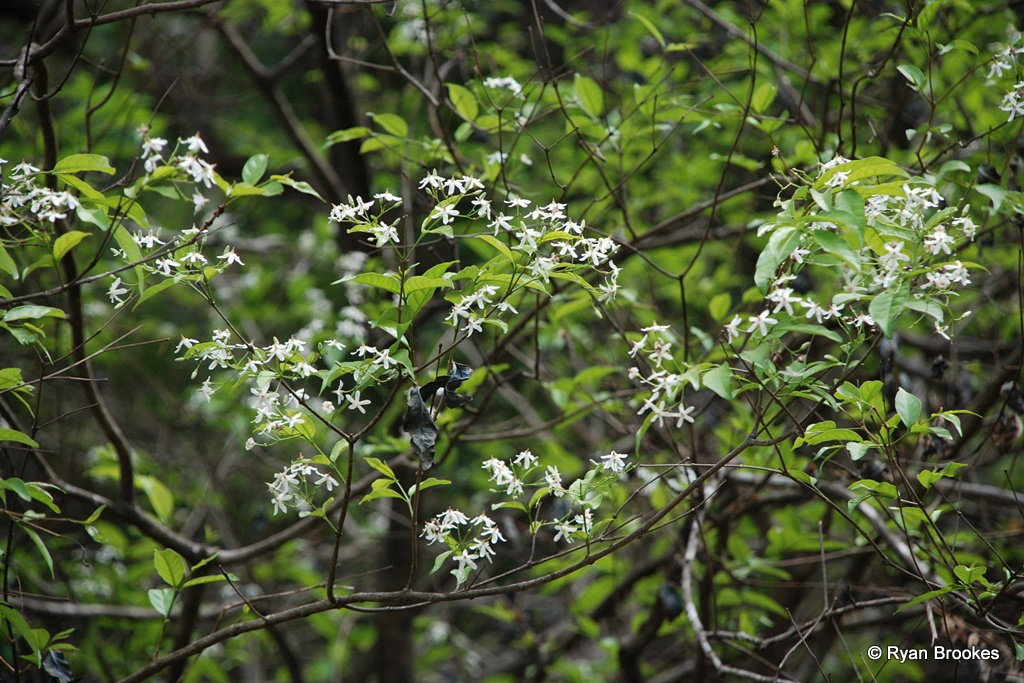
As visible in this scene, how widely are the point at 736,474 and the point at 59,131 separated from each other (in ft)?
9.92

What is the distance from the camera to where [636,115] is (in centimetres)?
253

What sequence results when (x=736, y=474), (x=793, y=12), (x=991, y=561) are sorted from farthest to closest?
(x=793, y=12)
(x=991, y=561)
(x=736, y=474)

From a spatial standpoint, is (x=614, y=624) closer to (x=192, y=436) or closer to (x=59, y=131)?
(x=192, y=436)

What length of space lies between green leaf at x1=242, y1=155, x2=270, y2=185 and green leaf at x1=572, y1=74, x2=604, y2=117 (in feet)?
2.90

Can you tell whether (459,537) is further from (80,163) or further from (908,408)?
(80,163)

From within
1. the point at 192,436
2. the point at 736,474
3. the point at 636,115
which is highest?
the point at 636,115

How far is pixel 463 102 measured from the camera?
2059mm

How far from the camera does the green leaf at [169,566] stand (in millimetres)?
1771

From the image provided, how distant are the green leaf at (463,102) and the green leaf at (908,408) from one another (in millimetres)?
1235

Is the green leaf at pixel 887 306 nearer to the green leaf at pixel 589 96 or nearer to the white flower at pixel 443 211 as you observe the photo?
the white flower at pixel 443 211

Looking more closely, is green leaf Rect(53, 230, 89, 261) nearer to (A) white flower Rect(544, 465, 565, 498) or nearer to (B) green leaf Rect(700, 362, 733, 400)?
(A) white flower Rect(544, 465, 565, 498)

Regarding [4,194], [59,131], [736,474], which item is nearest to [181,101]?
[59,131]

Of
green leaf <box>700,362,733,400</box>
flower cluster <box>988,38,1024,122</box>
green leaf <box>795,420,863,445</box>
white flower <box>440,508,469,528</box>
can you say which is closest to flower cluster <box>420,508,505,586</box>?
white flower <box>440,508,469,528</box>

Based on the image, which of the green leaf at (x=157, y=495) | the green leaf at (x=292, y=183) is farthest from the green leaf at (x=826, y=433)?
the green leaf at (x=157, y=495)
